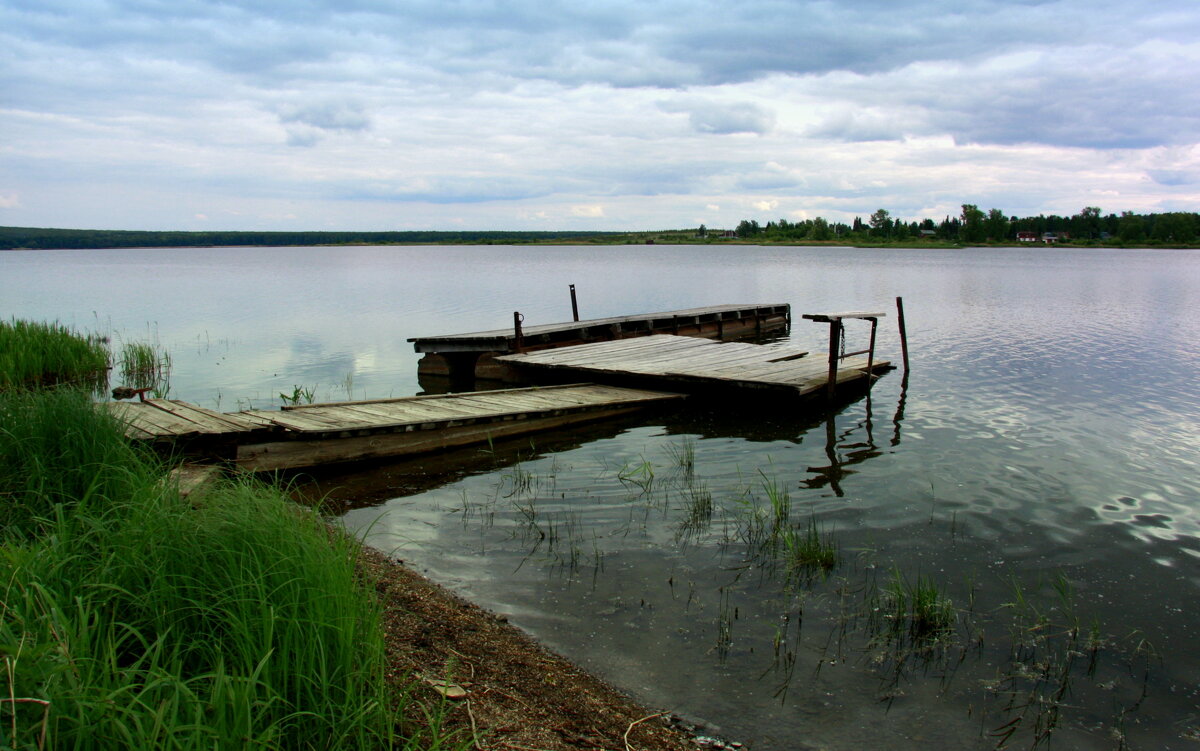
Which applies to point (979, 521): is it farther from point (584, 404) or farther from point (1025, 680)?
point (584, 404)

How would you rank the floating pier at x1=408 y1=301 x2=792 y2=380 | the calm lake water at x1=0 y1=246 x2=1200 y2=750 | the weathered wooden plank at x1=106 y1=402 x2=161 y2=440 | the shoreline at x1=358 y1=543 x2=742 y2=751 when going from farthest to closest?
the floating pier at x1=408 y1=301 x2=792 y2=380
the weathered wooden plank at x1=106 y1=402 x2=161 y2=440
the calm lake water at x1=0 y1=246 x2=1200 y2=750
the shoreline at x1=358 y1=543 x2=742 y2=751

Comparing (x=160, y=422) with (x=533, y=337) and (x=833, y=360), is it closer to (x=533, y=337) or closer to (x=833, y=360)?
(x=533, y=337)

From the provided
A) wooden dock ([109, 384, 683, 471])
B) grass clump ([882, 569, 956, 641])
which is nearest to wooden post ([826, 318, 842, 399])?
wooden dock ([109, 384, 683, 471])

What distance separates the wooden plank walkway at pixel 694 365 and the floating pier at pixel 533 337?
42.7 inches

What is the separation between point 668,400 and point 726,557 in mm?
6922

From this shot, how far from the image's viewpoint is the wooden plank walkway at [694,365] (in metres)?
13.5

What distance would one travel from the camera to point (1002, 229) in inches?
5733

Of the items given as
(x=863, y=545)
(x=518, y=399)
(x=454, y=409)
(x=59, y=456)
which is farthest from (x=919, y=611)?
(x=518, y=399)

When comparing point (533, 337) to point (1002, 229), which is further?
point (1002, 229)

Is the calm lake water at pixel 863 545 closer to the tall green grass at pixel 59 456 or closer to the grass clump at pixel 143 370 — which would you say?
the grass clump at pixel 143 370

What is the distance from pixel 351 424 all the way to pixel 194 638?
6312mm

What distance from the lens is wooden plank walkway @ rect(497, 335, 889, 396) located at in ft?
44.2

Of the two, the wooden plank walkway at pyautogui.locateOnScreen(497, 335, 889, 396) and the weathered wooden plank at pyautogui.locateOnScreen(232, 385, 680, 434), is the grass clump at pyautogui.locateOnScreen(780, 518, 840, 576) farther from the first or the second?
the wooden plank walkway at pyautogui.locateOnScreen(497, 335, 889, 396)

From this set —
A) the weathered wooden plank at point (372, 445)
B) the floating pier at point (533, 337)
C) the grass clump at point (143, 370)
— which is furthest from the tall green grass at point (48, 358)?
the weathered wooden plank at point (372, 445)
